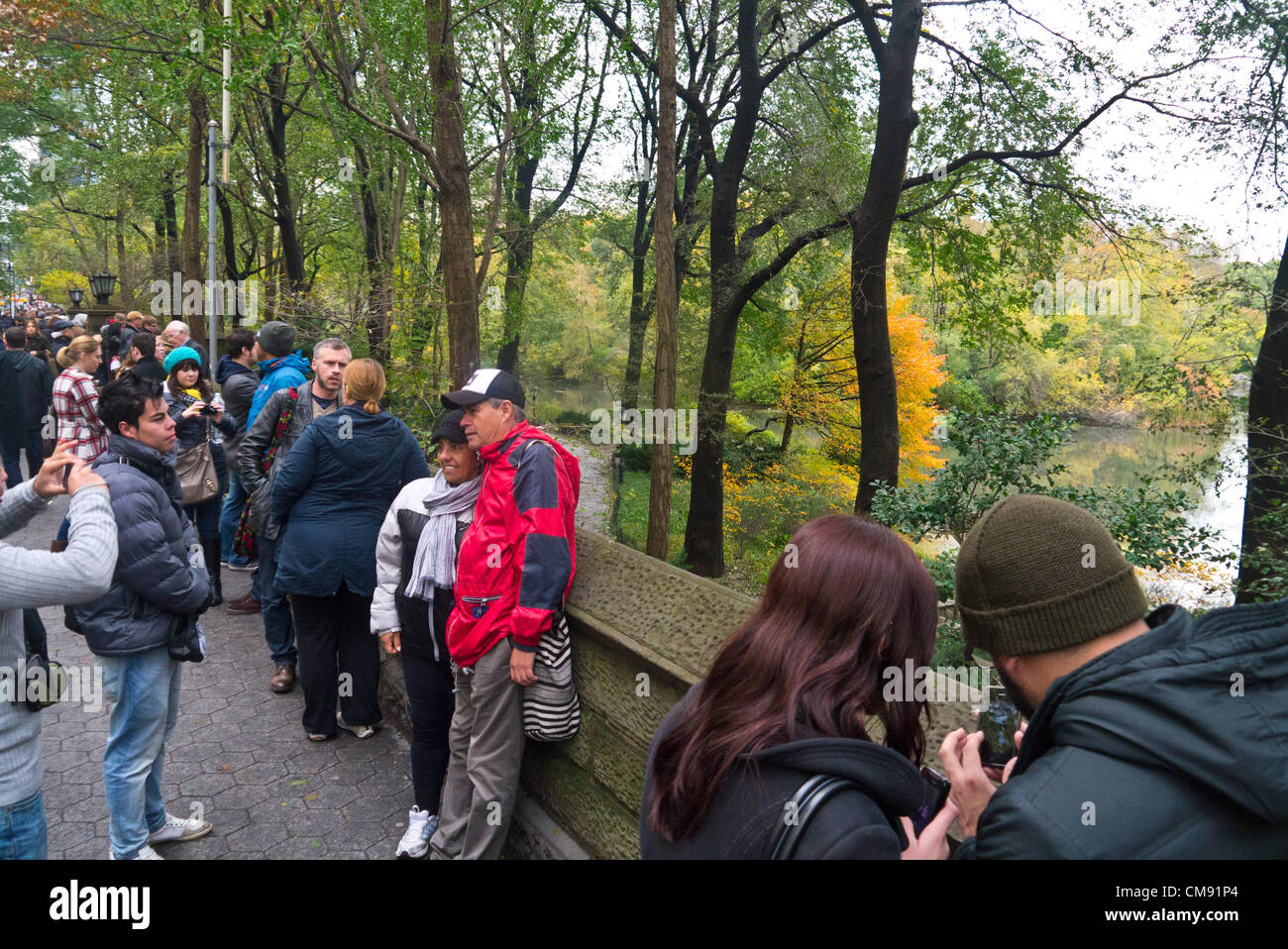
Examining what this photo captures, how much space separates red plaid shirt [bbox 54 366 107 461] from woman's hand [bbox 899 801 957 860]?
751cm

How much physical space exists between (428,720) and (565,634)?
0.96 meters

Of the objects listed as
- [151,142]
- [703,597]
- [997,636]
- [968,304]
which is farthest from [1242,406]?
[151,142]

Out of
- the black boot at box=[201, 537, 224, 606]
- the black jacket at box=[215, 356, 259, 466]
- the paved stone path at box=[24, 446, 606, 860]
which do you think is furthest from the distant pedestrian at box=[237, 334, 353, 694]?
the black boot at box=[201, 537, 224, 606]

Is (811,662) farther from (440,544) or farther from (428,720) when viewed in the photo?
(428,720)

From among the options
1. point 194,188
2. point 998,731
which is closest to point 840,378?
point 194,188

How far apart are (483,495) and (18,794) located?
1.68m

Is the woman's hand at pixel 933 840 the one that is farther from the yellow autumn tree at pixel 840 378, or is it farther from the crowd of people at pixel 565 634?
the yellow autumn tree at pixel 840 378

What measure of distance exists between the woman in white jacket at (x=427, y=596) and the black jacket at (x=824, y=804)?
2363mm

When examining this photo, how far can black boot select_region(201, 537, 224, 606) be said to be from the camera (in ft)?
22.0

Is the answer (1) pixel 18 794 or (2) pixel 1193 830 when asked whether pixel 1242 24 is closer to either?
(2) pixel 1193 830

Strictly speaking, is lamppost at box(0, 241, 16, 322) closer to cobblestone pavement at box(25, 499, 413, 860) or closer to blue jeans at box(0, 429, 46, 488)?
blue jeans at box(0, 429, 46, 488)

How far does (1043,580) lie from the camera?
1463mm

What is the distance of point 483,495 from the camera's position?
3.34m

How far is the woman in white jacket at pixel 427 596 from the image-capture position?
3.63m
